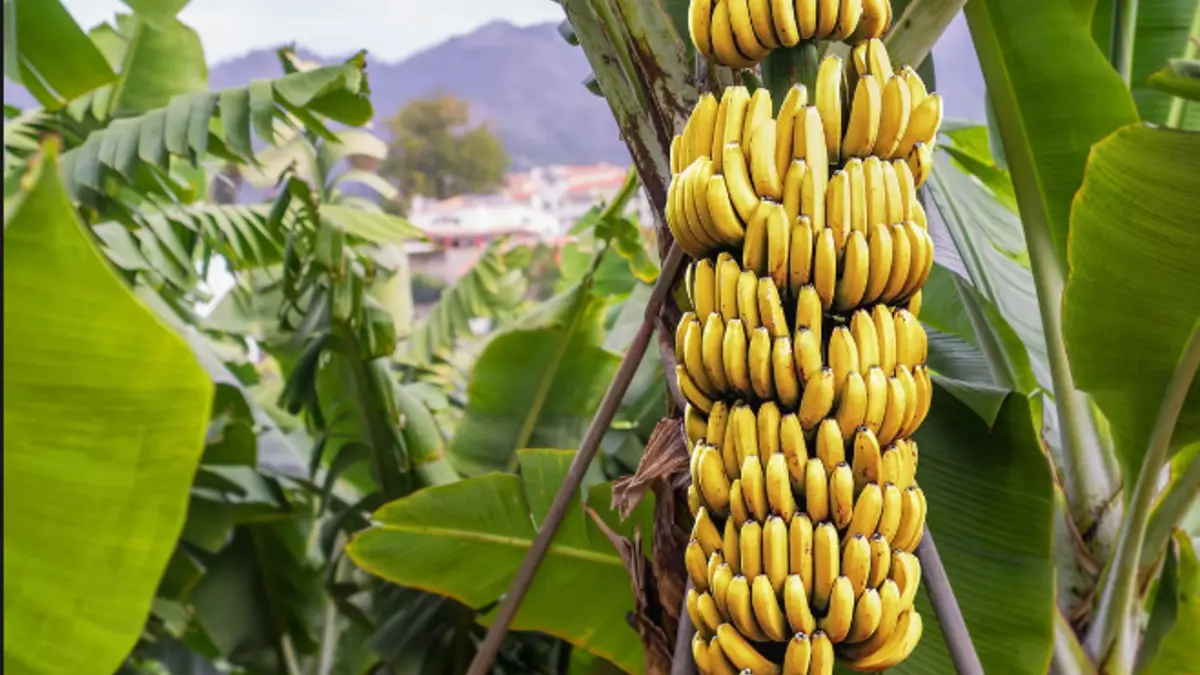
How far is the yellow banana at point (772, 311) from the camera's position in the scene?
1.38 ft

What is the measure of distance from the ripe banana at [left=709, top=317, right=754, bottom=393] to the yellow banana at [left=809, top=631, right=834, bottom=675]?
0.12 meters

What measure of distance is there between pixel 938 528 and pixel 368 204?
3.77 feet

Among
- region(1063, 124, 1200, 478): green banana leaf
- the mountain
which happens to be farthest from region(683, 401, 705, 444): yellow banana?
the mountain

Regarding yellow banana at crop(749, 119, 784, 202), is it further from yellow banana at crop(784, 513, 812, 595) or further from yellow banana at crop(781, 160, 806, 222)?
yellow banana at crop(784, 513, 812, 595)

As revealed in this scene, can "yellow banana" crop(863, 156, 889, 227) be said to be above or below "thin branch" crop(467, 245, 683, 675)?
above

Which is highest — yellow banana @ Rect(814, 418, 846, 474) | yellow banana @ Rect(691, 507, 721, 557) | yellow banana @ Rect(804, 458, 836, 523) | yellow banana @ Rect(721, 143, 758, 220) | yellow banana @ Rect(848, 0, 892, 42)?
yellow banana @ Rect(848, 0, 892, 42)

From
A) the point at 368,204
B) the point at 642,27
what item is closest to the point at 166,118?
the point at 368,204

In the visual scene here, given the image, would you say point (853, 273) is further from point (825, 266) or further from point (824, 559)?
point (824, 559)

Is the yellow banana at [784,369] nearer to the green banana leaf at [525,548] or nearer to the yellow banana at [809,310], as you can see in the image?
the yellow banana at [809,310]

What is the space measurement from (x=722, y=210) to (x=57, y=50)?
2.67ft

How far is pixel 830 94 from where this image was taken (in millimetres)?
434

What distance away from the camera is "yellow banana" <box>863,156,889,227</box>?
1.43 feet

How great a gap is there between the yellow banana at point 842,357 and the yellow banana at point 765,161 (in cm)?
7

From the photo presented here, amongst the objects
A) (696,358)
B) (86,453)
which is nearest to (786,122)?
(696,358)
